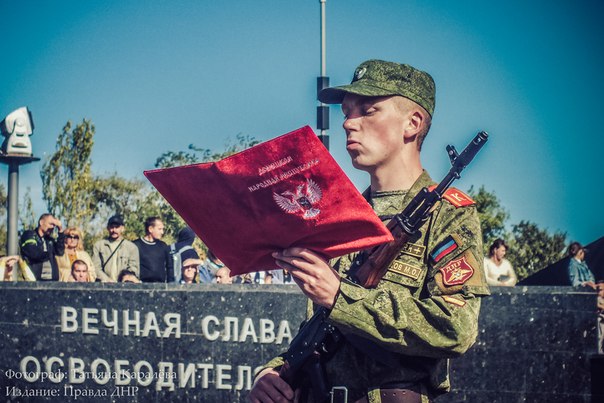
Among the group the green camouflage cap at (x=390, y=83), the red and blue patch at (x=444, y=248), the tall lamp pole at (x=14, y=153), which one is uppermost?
the tall lamp pole at (x=14, y=153)

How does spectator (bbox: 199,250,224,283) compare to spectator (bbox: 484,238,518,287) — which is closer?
spectator (bbox: 199,250,224,283)

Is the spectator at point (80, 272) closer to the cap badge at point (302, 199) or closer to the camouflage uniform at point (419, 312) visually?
the camouflage uniform at point (419, 312)

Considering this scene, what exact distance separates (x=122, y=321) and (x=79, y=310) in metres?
0.37

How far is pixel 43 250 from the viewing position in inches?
380

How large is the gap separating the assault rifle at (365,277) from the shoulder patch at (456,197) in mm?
48

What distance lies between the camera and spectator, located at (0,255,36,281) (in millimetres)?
9289

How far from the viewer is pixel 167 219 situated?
3694 cm

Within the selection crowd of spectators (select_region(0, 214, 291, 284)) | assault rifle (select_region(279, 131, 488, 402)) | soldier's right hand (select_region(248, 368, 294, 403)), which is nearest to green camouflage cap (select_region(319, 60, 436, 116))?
assault rifle (select_region(279, 131, 488, 402))

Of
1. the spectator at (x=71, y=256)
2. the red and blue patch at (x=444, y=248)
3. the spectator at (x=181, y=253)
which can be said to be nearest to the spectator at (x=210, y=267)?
the spectator at (x=181, y=253)

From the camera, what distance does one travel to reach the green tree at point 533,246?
42.1 meters

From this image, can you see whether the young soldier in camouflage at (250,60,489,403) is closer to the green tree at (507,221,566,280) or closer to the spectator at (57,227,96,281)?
the spectator at (57,227,96,281)

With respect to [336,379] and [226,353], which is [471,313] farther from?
[226,353]

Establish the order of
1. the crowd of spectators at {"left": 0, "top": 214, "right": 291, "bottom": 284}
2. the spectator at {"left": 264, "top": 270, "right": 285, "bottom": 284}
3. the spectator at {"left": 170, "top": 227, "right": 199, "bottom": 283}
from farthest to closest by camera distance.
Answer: the spectator at {"left": 264, "top": 270, "right": 285, "bottom": 284}
the spectator at {"left": 170, "top": 227, "right": 199, "bottom": 283}
the crowd of spectators at {"left": 0, "top": 214, "right": 291, "bottom": 284}

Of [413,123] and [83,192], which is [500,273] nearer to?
[413,123]
